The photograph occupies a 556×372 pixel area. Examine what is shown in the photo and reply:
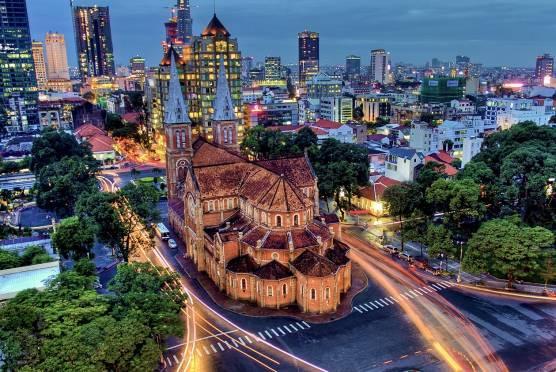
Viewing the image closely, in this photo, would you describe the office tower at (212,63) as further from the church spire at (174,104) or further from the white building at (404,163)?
the white building at (404,163)

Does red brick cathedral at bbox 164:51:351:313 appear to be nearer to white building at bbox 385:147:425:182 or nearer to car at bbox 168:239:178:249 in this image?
car at bbox 168:239:178:249

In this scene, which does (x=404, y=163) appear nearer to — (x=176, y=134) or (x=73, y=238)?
(x=176, y=134)

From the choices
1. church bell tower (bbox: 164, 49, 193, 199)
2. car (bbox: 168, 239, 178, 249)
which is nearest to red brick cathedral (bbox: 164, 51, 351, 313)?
car (bbox: 168, 239, 178, 249)

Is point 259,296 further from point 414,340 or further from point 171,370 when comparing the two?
point 414,340

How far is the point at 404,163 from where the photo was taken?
102 meters

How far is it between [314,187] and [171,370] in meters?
38.6

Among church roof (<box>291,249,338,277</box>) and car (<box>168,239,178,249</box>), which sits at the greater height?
church roof (<box>291,249,338,277</box>)

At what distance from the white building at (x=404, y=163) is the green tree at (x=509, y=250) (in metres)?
37.8

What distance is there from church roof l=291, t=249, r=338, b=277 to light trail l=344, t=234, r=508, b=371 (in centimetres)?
1061

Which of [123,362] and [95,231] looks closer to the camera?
[123,362]

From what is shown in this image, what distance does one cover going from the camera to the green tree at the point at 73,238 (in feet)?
207

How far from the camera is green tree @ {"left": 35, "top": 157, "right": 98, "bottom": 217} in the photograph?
85.2 m

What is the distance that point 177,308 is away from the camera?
47562 mm

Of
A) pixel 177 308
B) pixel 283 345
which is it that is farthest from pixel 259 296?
pixel 177 308
